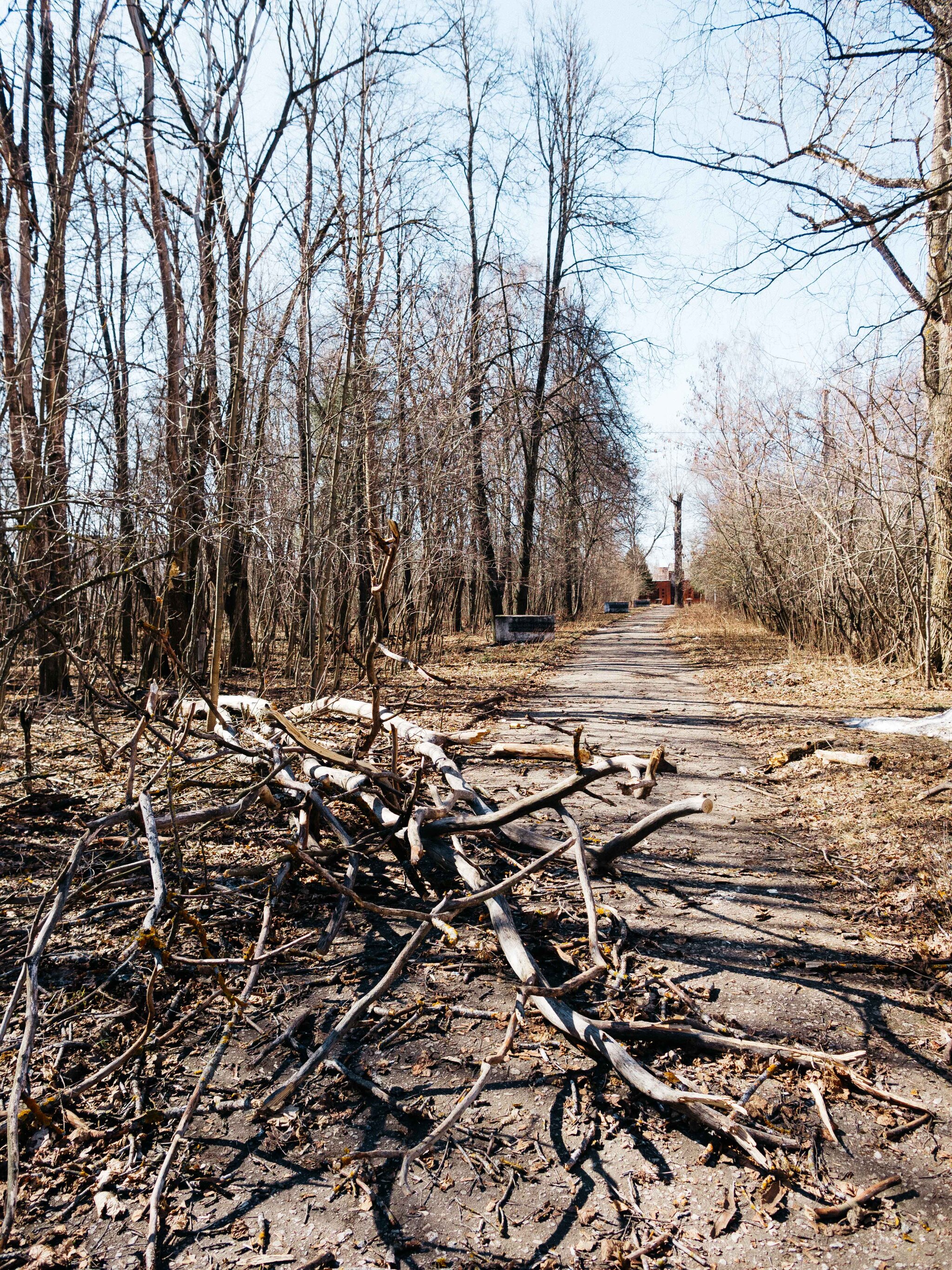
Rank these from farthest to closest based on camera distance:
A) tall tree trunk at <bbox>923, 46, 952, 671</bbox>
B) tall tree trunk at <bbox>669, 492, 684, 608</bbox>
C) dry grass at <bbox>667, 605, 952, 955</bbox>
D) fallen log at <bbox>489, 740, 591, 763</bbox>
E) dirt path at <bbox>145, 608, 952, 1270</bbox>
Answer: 1. tall tree trunk at <bbox>669, 492, 684, 608</bbox>
2. tall tree trunk at <bbox>923, 46, 952, 671</bbox>
3. fallen log at <bbox>489, 740, 591, 763</bbox>
4. dry grass at <bbox>667, 605, 952, 955</bbox>
5. dirt path at <bbox>145, 608, 952, 1270</bbox>

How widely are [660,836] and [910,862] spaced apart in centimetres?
130

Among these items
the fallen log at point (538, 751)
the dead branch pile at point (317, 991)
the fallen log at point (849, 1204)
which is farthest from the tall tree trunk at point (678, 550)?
the fallen log at point (849, 1204)

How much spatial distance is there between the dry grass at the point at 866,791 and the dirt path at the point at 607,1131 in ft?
1.08

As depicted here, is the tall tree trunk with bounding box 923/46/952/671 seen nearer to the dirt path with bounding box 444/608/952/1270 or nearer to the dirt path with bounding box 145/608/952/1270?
the dirt path with bounding box 444/608/952/1270

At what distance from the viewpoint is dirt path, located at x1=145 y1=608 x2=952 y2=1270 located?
1.84m

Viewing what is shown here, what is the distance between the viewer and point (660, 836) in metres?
4.79

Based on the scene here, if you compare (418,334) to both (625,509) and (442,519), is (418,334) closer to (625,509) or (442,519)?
(442,519)

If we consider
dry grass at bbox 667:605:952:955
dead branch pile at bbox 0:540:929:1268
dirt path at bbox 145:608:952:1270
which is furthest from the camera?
dry grass at bbox 667:605:952:955

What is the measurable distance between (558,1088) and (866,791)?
3.78 m

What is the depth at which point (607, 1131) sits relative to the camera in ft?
7.27

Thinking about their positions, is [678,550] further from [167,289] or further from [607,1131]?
[607,1131]

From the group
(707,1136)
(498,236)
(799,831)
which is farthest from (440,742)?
(498,236)

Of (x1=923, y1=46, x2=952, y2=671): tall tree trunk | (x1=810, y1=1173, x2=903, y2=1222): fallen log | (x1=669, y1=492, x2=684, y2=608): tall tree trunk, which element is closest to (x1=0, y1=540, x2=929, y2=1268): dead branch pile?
(x1=810, y1=1173, x2=903, y2=1222): fallen log

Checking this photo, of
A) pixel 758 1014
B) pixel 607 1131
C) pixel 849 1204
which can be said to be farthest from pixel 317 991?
pixel 849 1204
